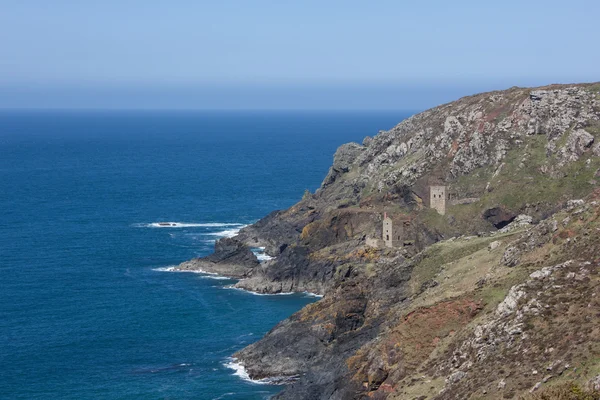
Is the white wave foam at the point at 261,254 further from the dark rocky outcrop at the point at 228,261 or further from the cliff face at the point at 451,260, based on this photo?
the dark rocky outcrop at the point at 228,261

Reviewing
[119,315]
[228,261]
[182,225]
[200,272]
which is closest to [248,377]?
[119,315]

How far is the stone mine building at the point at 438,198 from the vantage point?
135000 mm

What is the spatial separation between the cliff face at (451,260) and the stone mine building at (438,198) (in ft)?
4.34

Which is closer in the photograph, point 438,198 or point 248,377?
point 248,377

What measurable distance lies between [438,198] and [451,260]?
34388 mm

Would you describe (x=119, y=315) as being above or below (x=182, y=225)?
below

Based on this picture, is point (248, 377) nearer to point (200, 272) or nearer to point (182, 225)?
point (200, 272)

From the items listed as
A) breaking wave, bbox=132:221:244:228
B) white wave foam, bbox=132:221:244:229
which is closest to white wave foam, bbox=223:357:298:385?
breaking wave, bbox=132:221:244:228

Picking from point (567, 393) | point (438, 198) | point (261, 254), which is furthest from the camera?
point (261, 254)

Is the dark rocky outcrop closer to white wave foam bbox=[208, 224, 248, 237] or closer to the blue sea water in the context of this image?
the blue sea water

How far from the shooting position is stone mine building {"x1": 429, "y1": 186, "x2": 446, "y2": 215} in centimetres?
13500

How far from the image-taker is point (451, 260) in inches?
4023

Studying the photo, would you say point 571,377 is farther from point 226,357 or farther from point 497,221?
point 497,221

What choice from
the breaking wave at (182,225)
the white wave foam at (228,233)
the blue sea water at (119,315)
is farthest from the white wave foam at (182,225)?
the white wave foam at (228,233)
